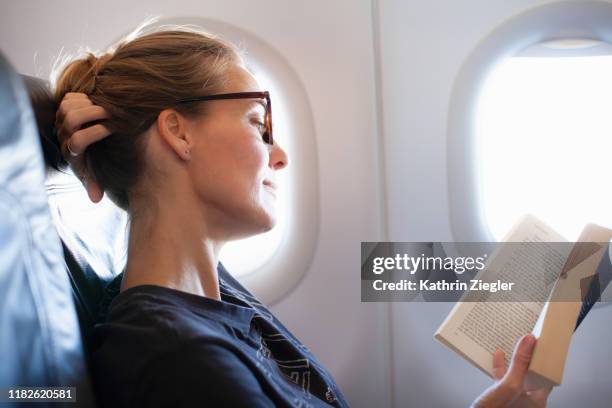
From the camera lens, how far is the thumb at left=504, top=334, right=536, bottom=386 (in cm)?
107

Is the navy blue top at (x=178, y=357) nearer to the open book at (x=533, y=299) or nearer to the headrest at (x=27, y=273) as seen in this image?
the headrest at (x=27, y=273)

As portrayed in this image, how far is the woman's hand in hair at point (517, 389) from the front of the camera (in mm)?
1064

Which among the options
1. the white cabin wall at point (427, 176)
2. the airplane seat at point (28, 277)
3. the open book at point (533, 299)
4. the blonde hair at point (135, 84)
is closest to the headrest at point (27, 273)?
the airplane seat at point (28, 277)

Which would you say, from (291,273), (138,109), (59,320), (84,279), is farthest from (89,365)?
(291,273)

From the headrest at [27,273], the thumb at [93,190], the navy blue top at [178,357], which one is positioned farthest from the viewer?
the thumb at [93,190]

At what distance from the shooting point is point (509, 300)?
1165 mm

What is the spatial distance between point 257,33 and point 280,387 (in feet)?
3.31

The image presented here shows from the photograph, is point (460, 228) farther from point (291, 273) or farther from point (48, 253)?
point (48, 253)

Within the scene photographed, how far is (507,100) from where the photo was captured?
1.51 m

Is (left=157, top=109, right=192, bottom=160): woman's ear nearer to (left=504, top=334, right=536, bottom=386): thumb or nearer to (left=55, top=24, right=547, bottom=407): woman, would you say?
(left=55, top=24, right=547, bottom=407): woman

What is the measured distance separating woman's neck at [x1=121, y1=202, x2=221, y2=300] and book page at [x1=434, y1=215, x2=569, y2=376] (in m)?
0.49

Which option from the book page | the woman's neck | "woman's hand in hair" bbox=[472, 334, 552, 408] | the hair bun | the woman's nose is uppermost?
the hair bun

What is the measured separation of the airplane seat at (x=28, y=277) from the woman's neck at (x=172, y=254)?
0.25 metres

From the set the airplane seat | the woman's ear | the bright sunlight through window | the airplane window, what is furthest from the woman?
the airplane window
